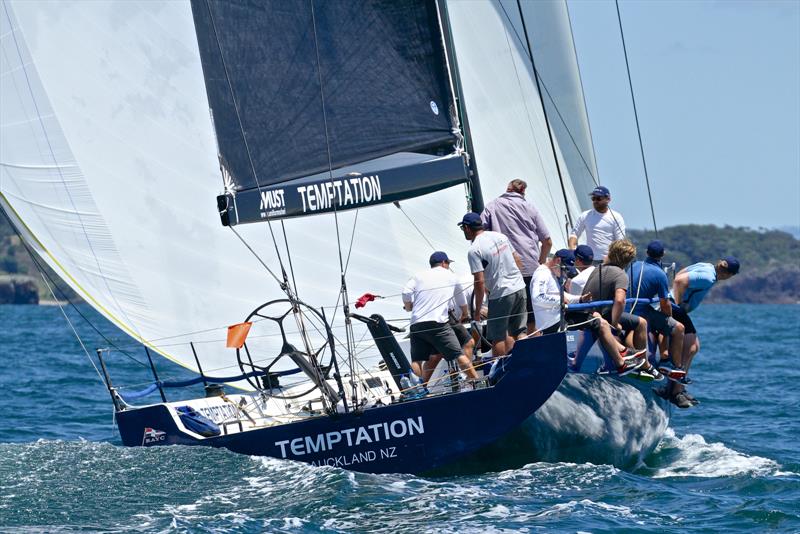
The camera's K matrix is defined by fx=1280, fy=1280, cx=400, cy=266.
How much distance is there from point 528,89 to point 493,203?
3.01m

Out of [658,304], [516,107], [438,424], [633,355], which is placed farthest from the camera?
[516,107]

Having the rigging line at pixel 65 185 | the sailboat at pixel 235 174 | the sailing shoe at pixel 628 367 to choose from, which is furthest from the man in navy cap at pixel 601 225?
the rigging line at pixel 65 185

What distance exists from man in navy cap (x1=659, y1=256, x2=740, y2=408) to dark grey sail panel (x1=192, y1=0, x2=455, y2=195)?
90.1 inches

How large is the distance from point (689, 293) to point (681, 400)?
905 millimetres

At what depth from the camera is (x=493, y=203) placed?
10656mm

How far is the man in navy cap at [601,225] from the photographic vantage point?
436 inches

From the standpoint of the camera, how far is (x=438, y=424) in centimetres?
912

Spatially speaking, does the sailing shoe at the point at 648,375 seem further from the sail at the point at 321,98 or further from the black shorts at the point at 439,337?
the sail at the point at 321,98

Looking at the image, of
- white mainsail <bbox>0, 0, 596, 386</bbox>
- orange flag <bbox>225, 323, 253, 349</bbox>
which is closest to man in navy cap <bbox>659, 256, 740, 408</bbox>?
white mainsail <bbox>0, 0, 596, 386</bbox>

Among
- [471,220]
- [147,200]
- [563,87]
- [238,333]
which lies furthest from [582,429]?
[563,87]

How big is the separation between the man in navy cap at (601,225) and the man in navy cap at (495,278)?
1.67 meters

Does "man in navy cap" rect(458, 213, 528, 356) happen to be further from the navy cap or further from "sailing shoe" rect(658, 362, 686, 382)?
"sailing shoe" rect(658, 362, 686, 382)

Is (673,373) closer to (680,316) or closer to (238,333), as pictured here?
(680,316)

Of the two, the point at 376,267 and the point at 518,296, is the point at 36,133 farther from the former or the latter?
the point at 518,296
